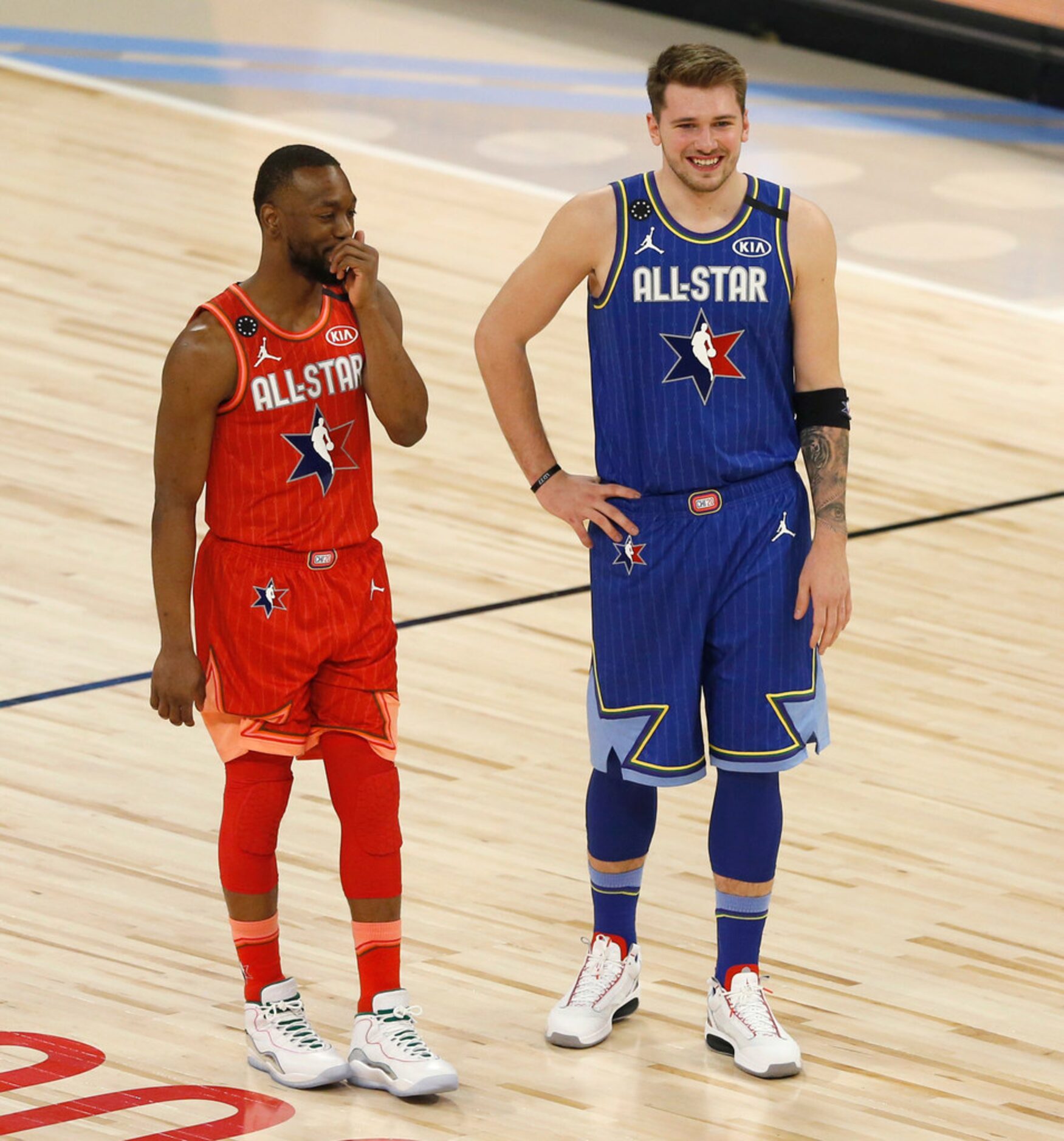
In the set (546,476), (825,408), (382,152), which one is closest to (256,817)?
(546,476)

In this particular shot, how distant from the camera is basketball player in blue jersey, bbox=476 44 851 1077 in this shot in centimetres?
344

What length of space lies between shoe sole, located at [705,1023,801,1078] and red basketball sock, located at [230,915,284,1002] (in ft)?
2.22

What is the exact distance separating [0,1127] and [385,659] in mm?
845

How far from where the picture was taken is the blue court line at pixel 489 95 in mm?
11727

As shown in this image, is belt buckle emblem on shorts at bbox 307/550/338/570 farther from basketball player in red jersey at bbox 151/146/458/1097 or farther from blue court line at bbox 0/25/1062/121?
blue court line at bbox 0/25/1062/121

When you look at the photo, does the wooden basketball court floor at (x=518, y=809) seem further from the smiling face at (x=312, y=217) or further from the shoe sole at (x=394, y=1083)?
the smiling face at (x=312, y=217)

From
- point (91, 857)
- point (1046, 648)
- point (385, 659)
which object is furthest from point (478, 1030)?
point (1046, 648)

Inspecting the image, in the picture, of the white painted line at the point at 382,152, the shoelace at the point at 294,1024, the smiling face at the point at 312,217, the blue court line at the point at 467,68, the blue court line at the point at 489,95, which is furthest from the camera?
the blue court line at the point at 467,68

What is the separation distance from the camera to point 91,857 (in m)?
4.25

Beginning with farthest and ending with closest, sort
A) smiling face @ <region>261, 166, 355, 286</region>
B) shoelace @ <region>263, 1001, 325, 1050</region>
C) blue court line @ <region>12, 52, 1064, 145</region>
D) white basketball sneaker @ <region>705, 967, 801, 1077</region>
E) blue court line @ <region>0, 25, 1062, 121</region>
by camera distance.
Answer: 1. blue court line @ <region>0, 25, 1062, 121</region>
2. blue court line @ <region>12, 52, 1064, 145</region>
3. white basketball sneaker @ <region>705, 967, 801, 1077</region>
4. shoelace @ <region>263, 1001, 325, 1050</region>
5. smiling face @ <region>261, 166, 355, 286</region>

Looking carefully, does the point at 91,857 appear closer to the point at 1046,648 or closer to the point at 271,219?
the point at 271,219

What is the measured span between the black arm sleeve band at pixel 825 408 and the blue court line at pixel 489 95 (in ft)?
28.0

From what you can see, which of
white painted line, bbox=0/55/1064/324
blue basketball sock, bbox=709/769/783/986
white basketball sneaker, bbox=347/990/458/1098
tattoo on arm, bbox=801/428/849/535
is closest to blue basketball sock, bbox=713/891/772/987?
blue basketball sock, bbox=709/769/783/986

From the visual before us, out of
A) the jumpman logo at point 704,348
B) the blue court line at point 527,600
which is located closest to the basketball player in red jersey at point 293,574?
the jumpman logo at point 704,348
